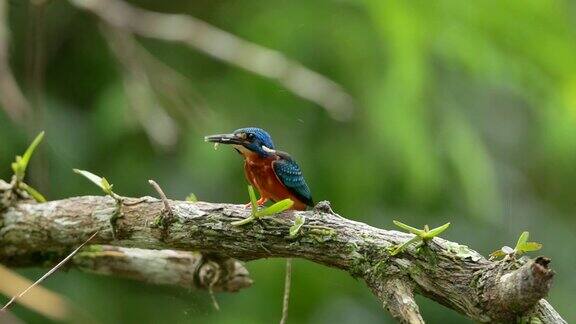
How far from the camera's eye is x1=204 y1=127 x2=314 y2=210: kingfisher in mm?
1817

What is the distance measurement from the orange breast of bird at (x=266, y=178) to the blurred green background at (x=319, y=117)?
1304 millimetres

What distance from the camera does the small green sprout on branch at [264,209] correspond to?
162 centimetres

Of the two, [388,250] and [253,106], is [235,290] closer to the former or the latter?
[388,250]

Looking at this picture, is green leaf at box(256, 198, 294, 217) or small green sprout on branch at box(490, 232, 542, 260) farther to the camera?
green leaf at box(256, 198, 294, 217)

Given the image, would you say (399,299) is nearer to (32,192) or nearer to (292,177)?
(292,177)

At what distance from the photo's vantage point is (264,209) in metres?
1.64

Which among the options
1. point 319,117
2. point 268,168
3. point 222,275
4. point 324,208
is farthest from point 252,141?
point 319,117

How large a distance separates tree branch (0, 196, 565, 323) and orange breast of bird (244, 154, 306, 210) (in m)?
0.13

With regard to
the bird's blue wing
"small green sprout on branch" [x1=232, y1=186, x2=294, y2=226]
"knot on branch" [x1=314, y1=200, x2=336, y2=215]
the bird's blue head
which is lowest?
"small green sprout on branch" [x1=232, y1=186, x2=294, y2=226]

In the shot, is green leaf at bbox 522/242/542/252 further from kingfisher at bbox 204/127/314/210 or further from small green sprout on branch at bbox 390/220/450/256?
kingfisher at bbox 204/127/314/210

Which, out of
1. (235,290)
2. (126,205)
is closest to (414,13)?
(235,290)

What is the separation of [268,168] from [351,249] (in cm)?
27

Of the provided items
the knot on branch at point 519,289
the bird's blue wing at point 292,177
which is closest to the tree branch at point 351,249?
the knot on branch at point 519,289

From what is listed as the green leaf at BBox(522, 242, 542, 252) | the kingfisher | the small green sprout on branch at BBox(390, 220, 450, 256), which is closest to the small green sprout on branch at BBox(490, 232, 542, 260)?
the green leaf at BBox(522, 242, 542, 252)
